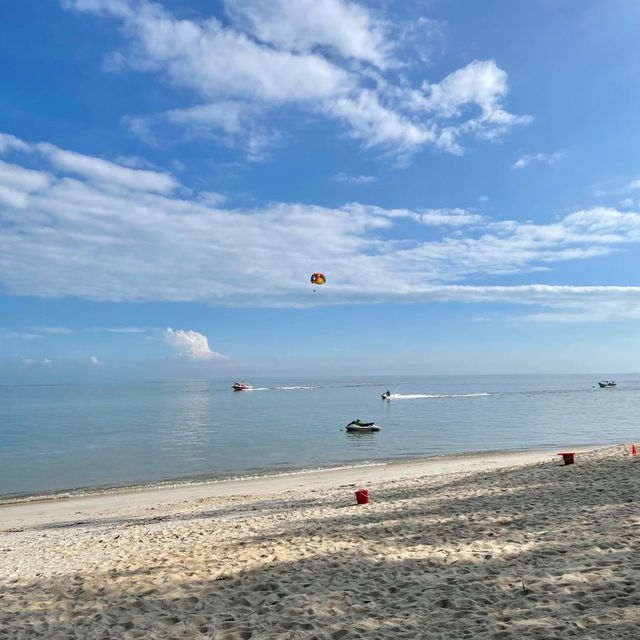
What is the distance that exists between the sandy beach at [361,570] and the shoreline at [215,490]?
15.8 ft

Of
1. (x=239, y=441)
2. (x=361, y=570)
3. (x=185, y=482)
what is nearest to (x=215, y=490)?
(x=185, y=482)

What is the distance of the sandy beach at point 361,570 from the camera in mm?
6320

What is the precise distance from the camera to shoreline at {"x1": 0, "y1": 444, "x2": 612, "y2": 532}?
826 inches

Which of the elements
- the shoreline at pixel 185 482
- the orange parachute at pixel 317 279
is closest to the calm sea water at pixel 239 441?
the shoreline at pixel 185 482

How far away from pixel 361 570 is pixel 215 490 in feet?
58.6

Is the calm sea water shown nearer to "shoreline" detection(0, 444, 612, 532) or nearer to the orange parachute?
"shoreline" detection(0, 444, 612, 532)

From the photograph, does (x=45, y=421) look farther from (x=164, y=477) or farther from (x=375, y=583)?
(x=375, y=583)

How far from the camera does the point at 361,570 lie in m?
8.45

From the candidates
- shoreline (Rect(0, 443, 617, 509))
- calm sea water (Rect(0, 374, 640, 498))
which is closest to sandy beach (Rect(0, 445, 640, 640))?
shoreline (Rect(0, 443, 617, 509))

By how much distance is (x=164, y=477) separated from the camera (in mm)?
29828

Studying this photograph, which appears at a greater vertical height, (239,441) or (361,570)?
(361,570)

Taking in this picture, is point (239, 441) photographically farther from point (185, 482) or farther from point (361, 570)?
point (361, 570)

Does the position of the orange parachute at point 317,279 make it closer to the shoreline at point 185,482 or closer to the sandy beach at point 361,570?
the shoreline at point 185,482

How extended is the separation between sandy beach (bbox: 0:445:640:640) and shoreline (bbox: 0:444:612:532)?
4805mm
